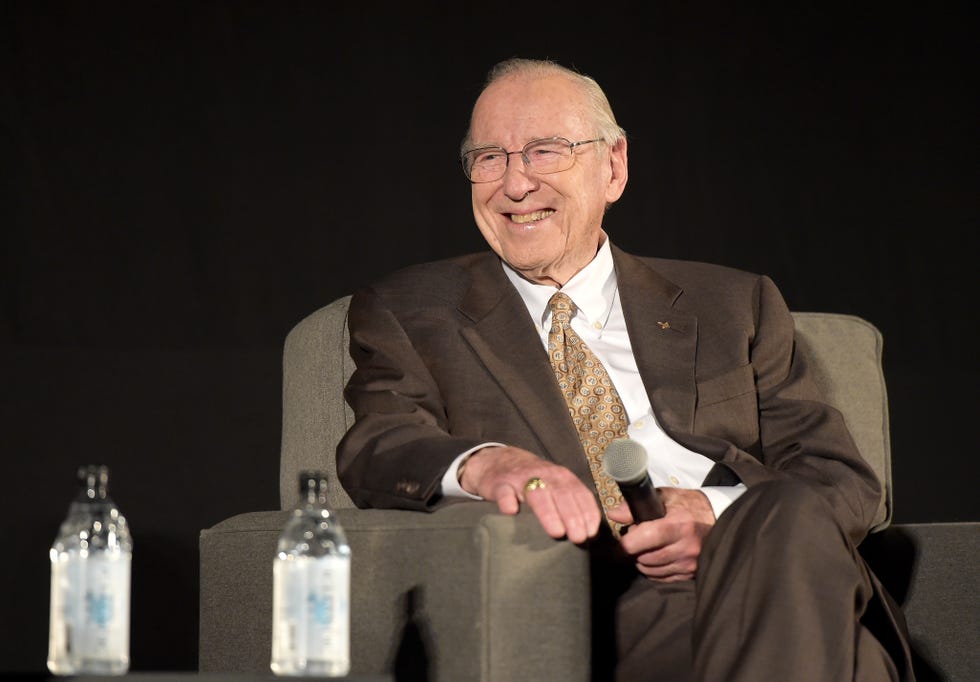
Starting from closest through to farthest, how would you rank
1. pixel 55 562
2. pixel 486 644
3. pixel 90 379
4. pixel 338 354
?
pixel 55 562 < pixel 486 644 < pixel 338 354 < pixel 90 379

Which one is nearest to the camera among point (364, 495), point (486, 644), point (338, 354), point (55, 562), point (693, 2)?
point (55, 562)

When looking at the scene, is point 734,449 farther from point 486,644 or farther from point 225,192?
point 225,192

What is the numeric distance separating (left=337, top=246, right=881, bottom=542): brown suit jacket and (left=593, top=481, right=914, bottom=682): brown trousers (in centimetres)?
36

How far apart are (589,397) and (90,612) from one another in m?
1.09

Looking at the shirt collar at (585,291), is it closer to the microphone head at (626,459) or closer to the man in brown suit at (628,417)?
the man in brown suit at (628,417)

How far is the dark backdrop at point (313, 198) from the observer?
3242 millimetres

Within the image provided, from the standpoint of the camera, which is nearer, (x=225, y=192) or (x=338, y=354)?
(x=338, y=354)

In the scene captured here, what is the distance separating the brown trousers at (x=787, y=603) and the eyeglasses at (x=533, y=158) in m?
0.87

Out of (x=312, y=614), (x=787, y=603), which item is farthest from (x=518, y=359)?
(x=312, y=614)

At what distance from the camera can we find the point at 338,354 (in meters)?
2.41

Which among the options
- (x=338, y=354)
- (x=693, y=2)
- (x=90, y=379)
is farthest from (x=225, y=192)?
(x=693, y=2)

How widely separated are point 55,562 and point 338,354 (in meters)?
1.03

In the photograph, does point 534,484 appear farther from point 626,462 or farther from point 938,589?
point 938,589

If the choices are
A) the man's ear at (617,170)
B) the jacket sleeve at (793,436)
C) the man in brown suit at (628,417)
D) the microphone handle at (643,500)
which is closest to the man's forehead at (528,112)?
the man in brown suit at (628,417)
